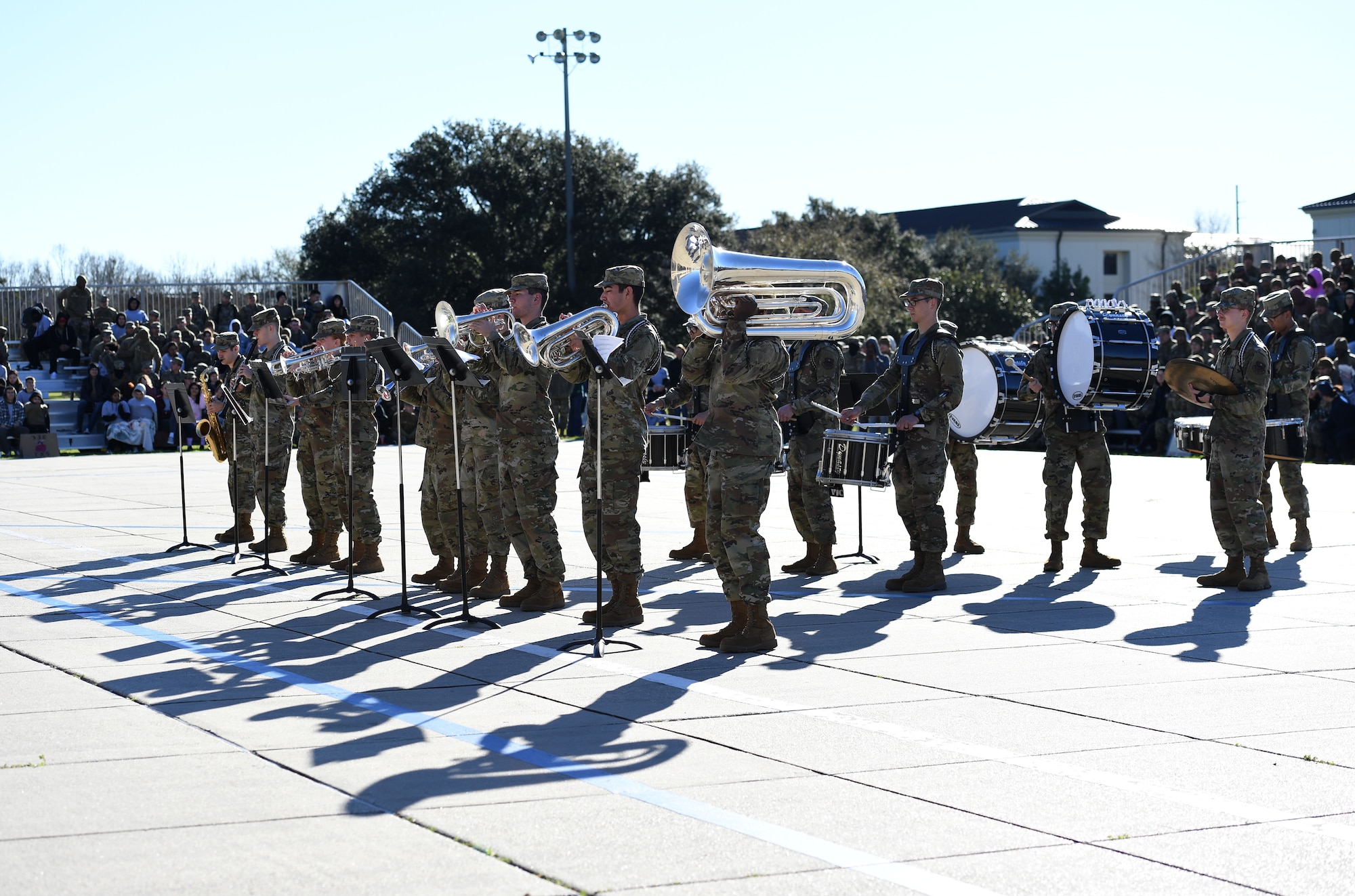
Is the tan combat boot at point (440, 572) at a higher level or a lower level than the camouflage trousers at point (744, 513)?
lower

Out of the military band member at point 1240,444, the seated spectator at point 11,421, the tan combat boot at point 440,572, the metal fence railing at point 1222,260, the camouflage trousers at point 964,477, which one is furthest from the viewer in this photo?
the metal fence railing at point 1222,260

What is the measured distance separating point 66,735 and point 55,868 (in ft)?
6.71

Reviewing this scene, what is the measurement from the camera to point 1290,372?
13.0 m

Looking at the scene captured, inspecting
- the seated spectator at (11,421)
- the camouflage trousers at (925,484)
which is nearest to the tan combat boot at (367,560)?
the camouflage trousers at (925,484)

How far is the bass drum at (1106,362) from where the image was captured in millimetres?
12445

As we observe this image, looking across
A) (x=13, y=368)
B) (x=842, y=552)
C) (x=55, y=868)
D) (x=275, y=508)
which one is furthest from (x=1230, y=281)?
(x=55, y=868)

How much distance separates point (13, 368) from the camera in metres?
36.0

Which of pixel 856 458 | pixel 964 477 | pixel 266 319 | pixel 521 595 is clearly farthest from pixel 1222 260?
pixel 521 595

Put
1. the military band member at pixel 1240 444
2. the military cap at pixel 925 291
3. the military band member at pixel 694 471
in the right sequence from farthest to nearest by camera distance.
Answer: the military cap at pixel 925 291
the military band member at pixel 1240 444
the military band member at pixel 694 471

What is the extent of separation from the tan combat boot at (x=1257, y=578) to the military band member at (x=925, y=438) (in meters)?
2.28

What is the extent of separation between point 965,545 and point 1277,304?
3.56m

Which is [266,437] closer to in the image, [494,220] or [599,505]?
[599,505]

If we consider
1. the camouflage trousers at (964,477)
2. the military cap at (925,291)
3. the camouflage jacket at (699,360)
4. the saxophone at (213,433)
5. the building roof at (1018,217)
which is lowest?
the camouflage trousers at (964,477)

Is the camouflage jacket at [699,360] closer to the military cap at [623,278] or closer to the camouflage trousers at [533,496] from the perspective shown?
the military cap at [623,278]
